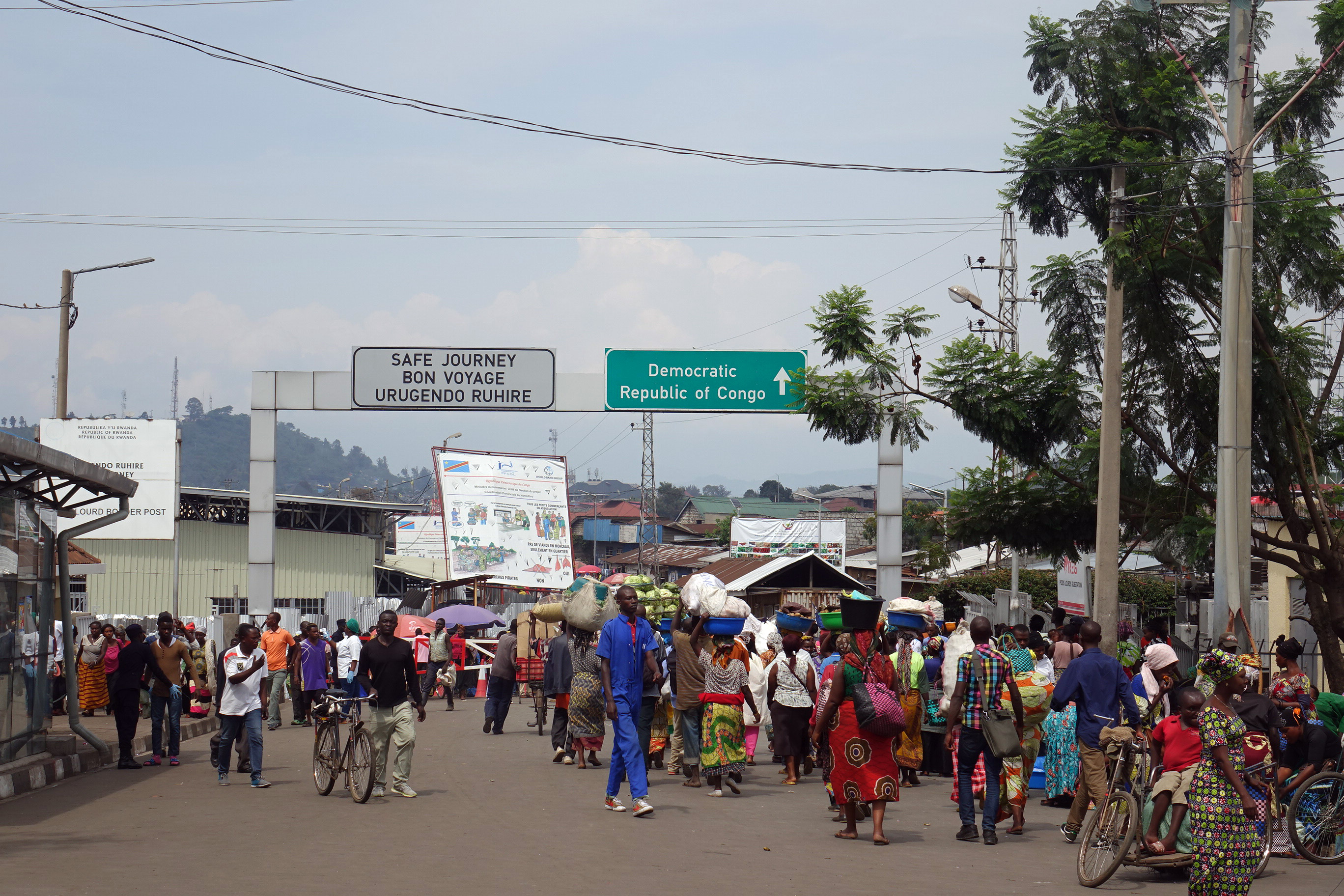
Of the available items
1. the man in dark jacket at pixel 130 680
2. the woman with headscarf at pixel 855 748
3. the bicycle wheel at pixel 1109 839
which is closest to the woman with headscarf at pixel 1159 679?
the bicycle wheel at pixel 1109 839

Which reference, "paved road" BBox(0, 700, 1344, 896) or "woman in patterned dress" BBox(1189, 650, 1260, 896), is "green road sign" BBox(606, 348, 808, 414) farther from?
"woman in patterned dress" BBox(1189, 650, 1260, 896)

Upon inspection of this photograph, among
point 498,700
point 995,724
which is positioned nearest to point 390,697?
point 995,724

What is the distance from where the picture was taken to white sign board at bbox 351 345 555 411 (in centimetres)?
2173

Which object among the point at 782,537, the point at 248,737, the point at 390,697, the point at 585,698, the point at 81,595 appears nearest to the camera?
the point at 390,697

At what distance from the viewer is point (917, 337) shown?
1711 cm

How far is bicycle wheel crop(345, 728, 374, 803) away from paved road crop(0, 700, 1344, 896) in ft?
0.64

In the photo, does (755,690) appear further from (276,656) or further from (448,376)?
(448,376)

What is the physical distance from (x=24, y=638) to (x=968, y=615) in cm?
1934

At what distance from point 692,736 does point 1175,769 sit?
595 centimetres

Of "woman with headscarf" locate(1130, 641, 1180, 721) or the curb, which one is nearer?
"woman with headscarf" locate(1130, 641, 1180, 721)

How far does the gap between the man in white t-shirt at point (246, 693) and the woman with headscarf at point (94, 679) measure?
32.7 feet

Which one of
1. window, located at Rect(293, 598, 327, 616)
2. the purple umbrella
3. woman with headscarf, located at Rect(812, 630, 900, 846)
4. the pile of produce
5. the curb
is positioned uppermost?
the pile of produce

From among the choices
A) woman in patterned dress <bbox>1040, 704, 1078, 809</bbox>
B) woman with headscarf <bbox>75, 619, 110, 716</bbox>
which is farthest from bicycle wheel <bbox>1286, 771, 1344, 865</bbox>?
woman with headscarf <bbox>75, 619, 110, 716</bbox>

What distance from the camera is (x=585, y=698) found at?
48.3 feet
